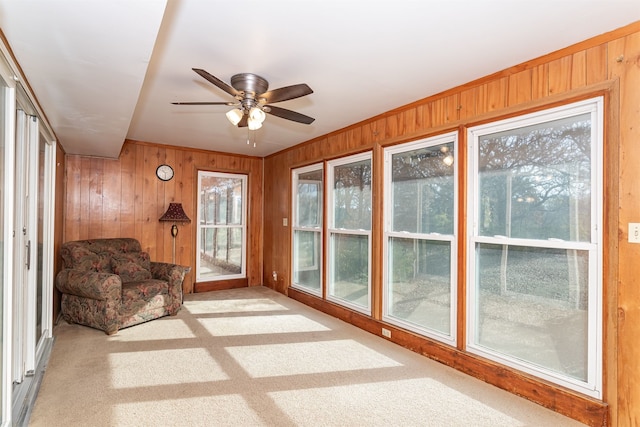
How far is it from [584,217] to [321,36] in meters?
2.04

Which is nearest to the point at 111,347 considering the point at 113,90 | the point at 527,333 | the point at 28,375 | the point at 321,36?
the point at 28,375

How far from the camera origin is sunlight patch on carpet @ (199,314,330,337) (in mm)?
3691

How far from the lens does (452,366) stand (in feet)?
9.30

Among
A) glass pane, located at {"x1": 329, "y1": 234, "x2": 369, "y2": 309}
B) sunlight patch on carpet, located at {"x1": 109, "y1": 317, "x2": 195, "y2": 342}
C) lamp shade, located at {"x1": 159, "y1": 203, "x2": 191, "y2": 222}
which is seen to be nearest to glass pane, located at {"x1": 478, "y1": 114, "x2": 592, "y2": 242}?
glass pane, located at {"x1": 329, "y1": 234, "x2": 369, "y2": 309}

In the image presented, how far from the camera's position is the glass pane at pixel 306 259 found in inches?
192

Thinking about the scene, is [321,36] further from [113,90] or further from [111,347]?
[111,347]

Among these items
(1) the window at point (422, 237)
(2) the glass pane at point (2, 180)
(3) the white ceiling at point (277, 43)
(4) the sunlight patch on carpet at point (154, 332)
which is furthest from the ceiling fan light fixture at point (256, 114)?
(4) the sunlight patch on carpet at point (154, 332)

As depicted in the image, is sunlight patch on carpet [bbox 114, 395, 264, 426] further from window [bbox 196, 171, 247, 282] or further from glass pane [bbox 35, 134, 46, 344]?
window [bbox 196, 171, 247, 282]

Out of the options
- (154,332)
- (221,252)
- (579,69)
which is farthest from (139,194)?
(579,69)

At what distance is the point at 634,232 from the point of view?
192cm

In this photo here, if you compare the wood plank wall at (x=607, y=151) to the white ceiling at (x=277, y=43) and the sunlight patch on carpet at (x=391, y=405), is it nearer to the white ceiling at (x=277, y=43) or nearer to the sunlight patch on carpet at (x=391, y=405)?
the white ceiling at (x=277, y=43)

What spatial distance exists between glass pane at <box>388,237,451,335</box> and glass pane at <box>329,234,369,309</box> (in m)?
0.44

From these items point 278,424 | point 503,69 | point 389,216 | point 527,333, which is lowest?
point 278,424

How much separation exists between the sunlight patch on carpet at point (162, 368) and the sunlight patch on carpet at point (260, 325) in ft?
1.89
